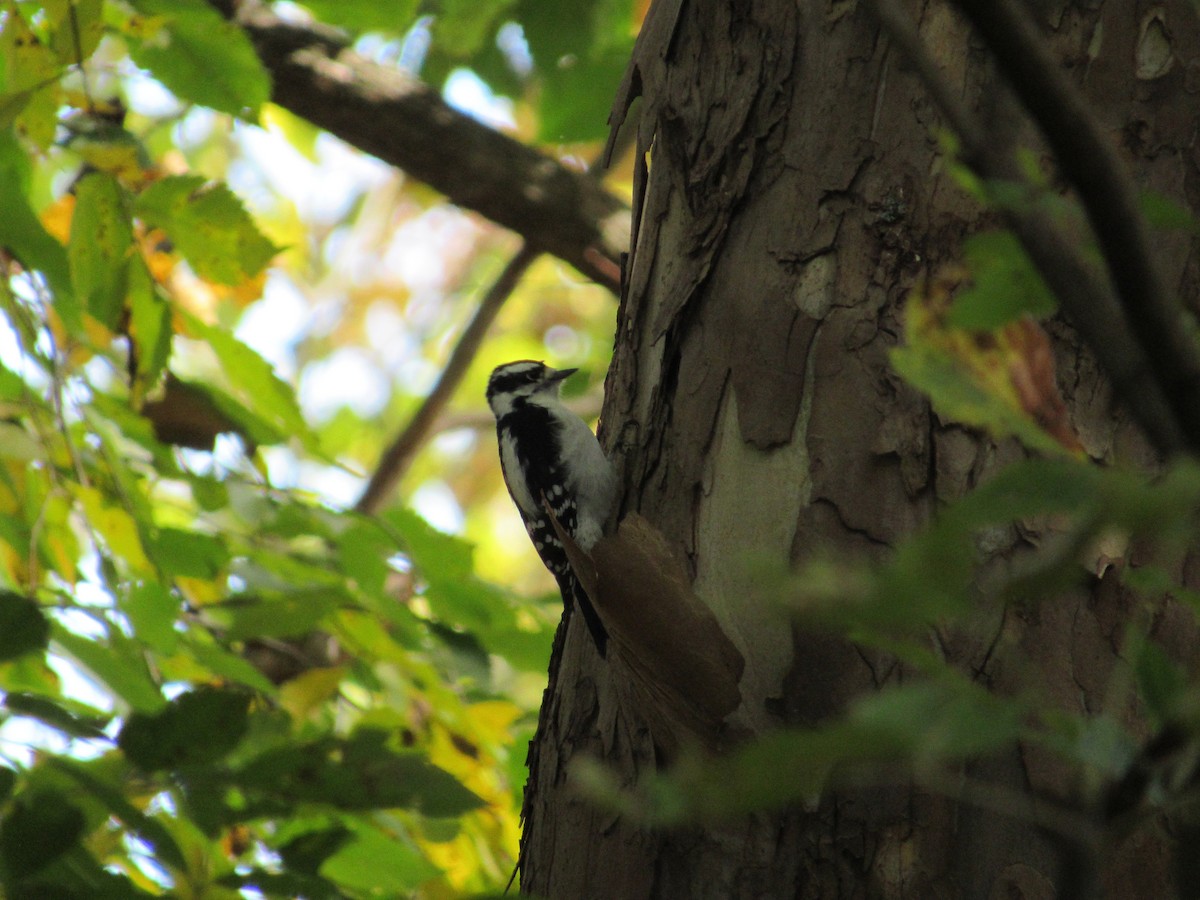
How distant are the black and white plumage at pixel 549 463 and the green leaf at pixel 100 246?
1473mm

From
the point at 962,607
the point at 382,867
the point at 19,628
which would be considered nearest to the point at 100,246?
the point at 19,628

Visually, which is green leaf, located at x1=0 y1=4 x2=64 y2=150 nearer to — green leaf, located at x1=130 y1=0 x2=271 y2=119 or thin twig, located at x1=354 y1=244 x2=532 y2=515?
green leaf, located at x1=130 y1=0 x2=271 y2=119

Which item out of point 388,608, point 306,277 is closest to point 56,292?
point 388,608

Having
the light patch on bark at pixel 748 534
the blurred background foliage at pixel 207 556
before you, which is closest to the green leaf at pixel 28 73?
the blurred background foliage at pixel 207 556

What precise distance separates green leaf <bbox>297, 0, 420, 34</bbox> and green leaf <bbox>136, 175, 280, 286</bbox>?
1126mm

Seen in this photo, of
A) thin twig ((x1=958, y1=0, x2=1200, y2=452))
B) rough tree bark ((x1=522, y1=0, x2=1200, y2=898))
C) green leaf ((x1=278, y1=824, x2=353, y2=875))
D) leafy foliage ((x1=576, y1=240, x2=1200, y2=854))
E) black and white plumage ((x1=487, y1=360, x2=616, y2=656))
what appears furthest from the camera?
black and white plumage ((x1=487, y1=360, x2=616, y2=656))

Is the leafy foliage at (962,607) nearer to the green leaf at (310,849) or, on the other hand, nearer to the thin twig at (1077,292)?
the thin twig at (1077,292)

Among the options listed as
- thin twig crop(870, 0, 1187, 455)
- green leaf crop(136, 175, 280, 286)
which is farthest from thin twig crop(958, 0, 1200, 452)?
green leaf crop(136, 175, 280, 286)

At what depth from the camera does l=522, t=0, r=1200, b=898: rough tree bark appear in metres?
2.20

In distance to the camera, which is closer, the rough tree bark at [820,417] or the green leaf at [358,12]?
the rough tree bark at [820,417]

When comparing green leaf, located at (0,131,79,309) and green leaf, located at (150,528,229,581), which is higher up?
green leaf, located at (0,131,79,309)

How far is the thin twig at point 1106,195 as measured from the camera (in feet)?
3.69

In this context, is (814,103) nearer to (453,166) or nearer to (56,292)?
(56,292)

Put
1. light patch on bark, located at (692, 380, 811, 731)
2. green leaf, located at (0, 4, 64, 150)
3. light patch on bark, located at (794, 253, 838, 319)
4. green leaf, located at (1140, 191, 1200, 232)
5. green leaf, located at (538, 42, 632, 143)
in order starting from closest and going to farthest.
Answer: green leaf, located at (1140, 191, 1200, 232), light patch on bark, located at (692, 380, 811, 731), light patch on bark, located at (794, 253, 838, 319), green leaf, located at (0, 4, 64, 150), green leaf, located at (538, 42, 632, 143)
